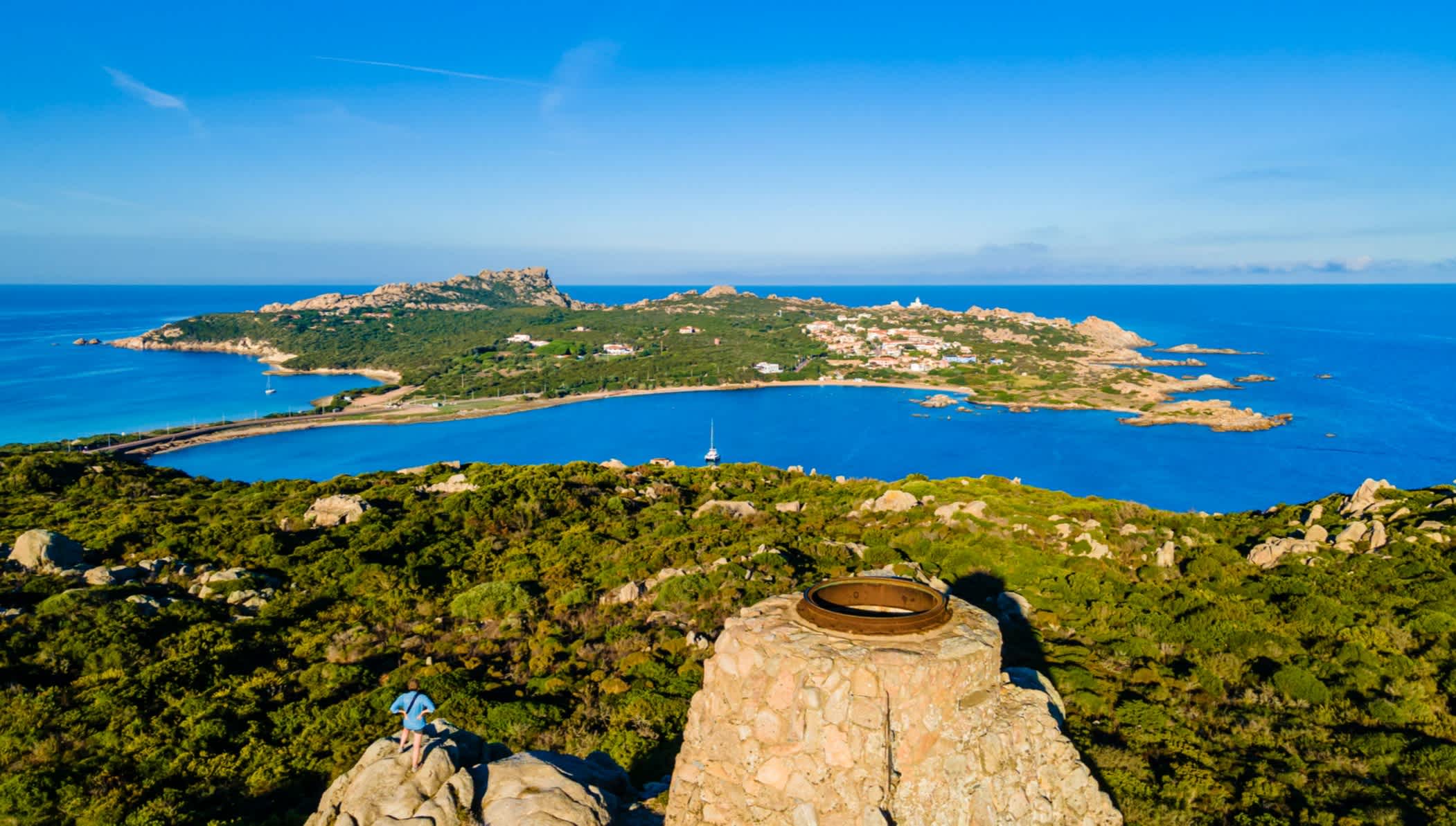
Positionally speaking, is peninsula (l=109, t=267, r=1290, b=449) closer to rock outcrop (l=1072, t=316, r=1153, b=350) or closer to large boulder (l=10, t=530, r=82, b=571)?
rock outcrop (l=1072, t=316, r=1153, b=350)

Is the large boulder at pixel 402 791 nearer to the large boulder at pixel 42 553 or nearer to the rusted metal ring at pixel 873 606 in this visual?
the rusted metal ring at pixel 873 606

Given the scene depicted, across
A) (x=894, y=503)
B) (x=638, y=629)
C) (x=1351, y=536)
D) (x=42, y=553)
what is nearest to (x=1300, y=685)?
(x=1351, y=536)

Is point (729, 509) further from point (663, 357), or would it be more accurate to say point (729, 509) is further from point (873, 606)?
point (663, 357)

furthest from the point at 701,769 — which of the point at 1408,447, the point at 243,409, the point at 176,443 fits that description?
the point at 243,409

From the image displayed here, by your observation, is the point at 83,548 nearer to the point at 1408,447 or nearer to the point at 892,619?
the point at 892,619

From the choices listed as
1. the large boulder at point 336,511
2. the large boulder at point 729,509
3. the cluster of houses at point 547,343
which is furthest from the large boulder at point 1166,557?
the cluster of houses at point 547,343

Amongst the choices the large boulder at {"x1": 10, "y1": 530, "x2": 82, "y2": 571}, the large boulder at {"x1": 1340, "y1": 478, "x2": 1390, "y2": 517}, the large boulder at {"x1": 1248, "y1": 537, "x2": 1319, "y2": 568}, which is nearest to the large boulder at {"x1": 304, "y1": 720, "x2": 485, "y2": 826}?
the large boulder at {"x1": 10, "y1": 530, "x2": 82, "y2": 571}
